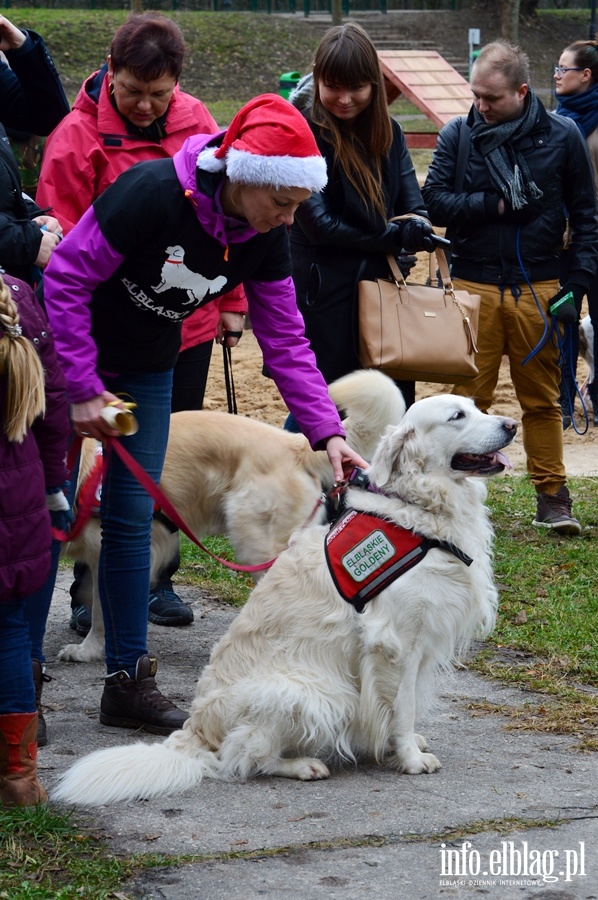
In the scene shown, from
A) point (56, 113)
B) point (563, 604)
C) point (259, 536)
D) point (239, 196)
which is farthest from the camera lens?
point (563, 604)

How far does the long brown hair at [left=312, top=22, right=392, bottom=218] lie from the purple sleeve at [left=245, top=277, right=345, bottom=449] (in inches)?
56.1

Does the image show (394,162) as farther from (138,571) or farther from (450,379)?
(138,571)

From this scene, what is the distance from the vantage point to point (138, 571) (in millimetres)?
3635

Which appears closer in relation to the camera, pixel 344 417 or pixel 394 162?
pixel 344 417

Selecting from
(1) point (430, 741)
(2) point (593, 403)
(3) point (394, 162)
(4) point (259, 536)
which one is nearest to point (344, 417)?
(4) point (259, 536)

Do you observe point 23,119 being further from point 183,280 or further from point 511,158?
point 511,158

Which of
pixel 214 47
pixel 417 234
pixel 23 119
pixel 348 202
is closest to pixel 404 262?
pixel 417 234

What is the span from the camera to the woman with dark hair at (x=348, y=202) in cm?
480

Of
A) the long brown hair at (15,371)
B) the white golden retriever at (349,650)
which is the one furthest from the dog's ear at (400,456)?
the long brown hair at (15,371)

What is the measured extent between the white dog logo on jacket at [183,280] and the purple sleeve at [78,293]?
5.6 inches

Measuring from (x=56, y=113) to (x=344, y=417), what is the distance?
1.72m

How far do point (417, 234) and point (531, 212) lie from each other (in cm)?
115

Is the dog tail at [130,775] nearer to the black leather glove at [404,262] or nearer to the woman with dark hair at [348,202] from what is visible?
the woman with dark hair at [348,202]

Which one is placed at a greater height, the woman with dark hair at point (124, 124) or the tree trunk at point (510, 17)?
the tree trunk at point (510, 17)
